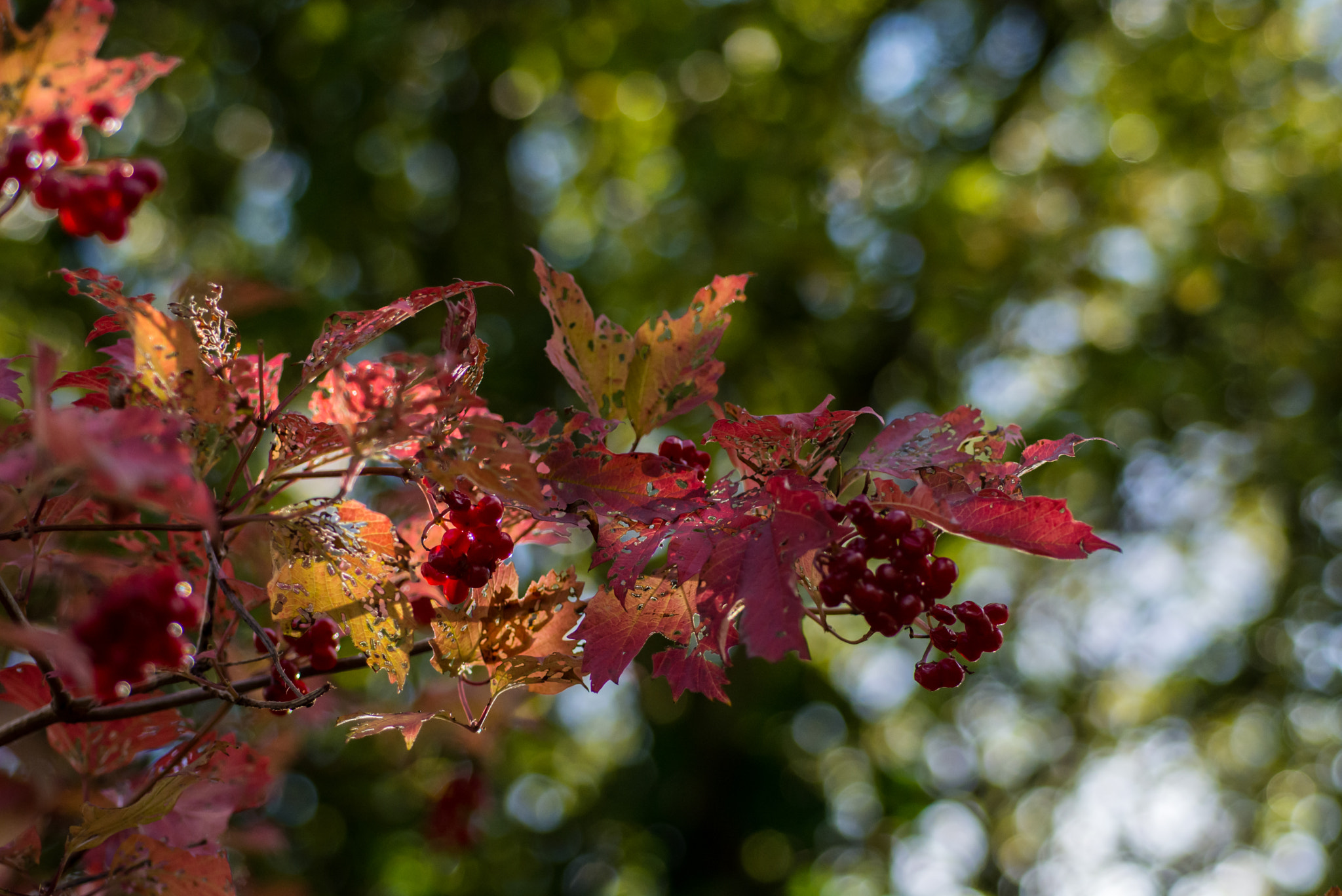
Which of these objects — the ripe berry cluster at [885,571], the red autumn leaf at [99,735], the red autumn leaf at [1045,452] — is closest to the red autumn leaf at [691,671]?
the ripe berry cluster at [885,571]

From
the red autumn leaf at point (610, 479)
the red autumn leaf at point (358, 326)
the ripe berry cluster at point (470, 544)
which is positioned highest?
the red autumn leaf at point (358, 326)

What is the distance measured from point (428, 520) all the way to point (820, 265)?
10.7 ft

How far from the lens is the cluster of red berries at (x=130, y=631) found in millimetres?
521

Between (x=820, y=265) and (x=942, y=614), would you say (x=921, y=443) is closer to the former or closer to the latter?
(x=942, y=614)

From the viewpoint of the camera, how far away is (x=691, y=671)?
819 millimetres

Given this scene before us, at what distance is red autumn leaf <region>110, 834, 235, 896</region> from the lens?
828mm

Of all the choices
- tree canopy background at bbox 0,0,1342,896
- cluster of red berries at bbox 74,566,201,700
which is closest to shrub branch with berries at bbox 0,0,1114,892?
cluster of red berries at bbox 74,566,201,700

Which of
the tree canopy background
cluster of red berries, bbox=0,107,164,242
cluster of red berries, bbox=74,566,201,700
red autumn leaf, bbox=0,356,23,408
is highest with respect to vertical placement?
cluster of red berries, bbox=0,107,164,242

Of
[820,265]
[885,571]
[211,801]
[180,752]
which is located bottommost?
[820,265]

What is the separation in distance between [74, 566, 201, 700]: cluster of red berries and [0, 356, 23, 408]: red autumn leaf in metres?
0.26

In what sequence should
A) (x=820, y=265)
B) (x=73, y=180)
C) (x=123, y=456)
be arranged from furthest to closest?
(x=820, y=265) → (x=73, y=180) → (x=123, y=456)

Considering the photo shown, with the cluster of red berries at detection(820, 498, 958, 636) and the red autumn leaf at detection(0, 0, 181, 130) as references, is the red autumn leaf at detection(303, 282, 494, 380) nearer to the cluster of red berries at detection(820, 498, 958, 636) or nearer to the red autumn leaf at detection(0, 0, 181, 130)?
the red autumn leaf at detection(0, 0, 181, 130)

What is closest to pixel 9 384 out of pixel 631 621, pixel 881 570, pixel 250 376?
pixel 250 376

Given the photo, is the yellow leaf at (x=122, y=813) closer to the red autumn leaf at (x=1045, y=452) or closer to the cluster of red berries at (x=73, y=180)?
the cluster of red berries at (x=73, y=180)
